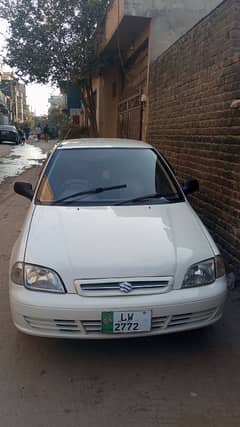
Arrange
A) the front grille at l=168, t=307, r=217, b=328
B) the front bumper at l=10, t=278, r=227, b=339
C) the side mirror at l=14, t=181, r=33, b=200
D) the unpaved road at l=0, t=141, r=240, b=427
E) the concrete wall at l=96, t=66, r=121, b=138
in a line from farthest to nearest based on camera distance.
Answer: the concrete wall at l=96, t=66, r=121, b=138 < the side mirror at l=14, t=181, r=33, b=200 < the front grille at l=168, t=307, r=217, b=328 < the front bumper at l=10, t=278, r=227, b=339 < the unpaved road at l=0, t=141, r=240, b=427

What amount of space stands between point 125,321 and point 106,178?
5.94 feet

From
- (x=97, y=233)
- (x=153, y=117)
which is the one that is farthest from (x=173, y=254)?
(x=153, y=117)

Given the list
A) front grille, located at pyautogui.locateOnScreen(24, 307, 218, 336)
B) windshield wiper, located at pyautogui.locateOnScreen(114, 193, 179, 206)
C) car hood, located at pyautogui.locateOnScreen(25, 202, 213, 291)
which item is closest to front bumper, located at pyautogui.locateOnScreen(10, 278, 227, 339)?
front grille, located at pyautogui.locateOnScreen(24, 307, 218, 336)

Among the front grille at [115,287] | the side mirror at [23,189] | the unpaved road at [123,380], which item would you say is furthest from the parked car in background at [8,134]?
the front grille at [115,287]

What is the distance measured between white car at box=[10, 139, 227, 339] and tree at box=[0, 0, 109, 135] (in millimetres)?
12148

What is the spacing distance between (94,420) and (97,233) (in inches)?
53.2

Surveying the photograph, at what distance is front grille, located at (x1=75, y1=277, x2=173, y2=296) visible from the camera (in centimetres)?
281

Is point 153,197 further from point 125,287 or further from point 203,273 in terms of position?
point 125,287

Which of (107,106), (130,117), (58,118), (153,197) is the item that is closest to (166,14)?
(130,117)

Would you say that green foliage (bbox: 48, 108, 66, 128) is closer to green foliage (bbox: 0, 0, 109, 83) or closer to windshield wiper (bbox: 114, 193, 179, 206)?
green foliage (bbox: 0, 0, 109, 83)

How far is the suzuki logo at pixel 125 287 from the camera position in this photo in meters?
2.81

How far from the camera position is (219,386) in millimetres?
2854

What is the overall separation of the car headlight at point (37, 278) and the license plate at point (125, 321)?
0.38 m

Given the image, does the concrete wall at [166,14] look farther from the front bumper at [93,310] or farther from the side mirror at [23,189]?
the front bumper at [93,310]
